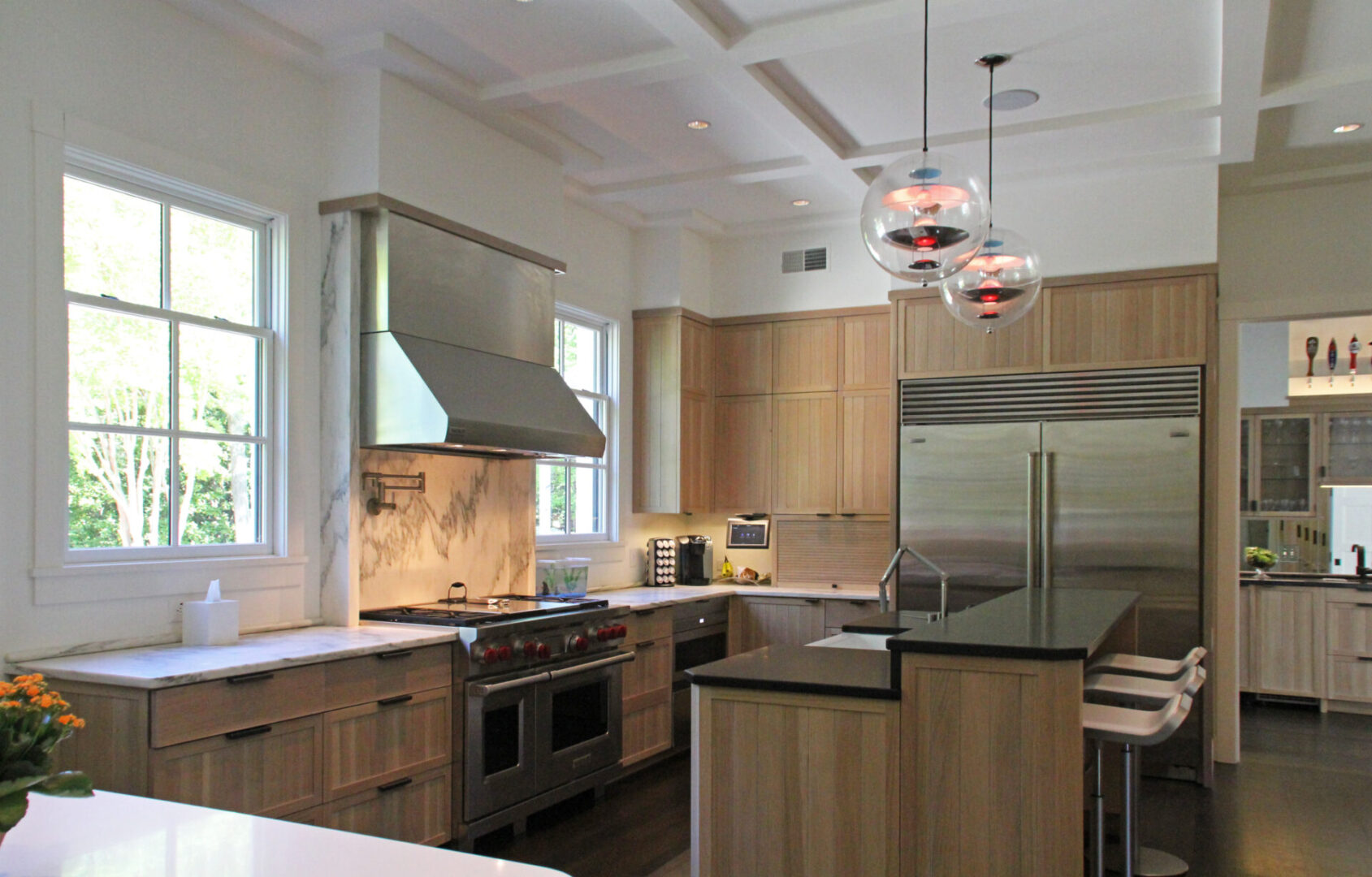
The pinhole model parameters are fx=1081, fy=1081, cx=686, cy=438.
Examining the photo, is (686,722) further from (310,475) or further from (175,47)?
(175,47)

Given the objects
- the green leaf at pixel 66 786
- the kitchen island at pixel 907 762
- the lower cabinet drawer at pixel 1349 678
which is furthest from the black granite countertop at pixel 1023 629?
the lower cabinet drawer at pixel 1349 678

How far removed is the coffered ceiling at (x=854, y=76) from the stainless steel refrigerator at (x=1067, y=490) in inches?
46.5

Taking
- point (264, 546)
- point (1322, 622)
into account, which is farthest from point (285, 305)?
point (1322, 622)

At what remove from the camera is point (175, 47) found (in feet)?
12.2

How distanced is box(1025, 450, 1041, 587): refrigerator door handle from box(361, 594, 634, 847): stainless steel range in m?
2.13

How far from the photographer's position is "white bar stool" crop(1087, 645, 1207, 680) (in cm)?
395

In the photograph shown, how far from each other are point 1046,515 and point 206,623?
3985 mm

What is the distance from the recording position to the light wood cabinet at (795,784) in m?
2.89

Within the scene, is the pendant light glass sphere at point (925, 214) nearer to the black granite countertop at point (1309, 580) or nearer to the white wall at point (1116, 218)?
the white wall at point (1116, 218)

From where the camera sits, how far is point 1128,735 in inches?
120

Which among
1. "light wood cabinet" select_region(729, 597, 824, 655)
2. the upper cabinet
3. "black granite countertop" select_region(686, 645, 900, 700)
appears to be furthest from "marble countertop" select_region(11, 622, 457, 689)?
the upper cabinet

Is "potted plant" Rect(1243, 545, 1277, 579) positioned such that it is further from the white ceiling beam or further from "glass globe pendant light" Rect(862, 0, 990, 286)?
"glass globe pendant light" Rect(862, 0, 990, 286)

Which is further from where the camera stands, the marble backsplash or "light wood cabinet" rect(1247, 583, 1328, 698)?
"light wood cabinet" rect(1247, 583, 1328, 698)

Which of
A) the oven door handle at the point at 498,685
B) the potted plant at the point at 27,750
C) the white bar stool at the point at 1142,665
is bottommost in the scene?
the oven door handle at the point at 498,685
